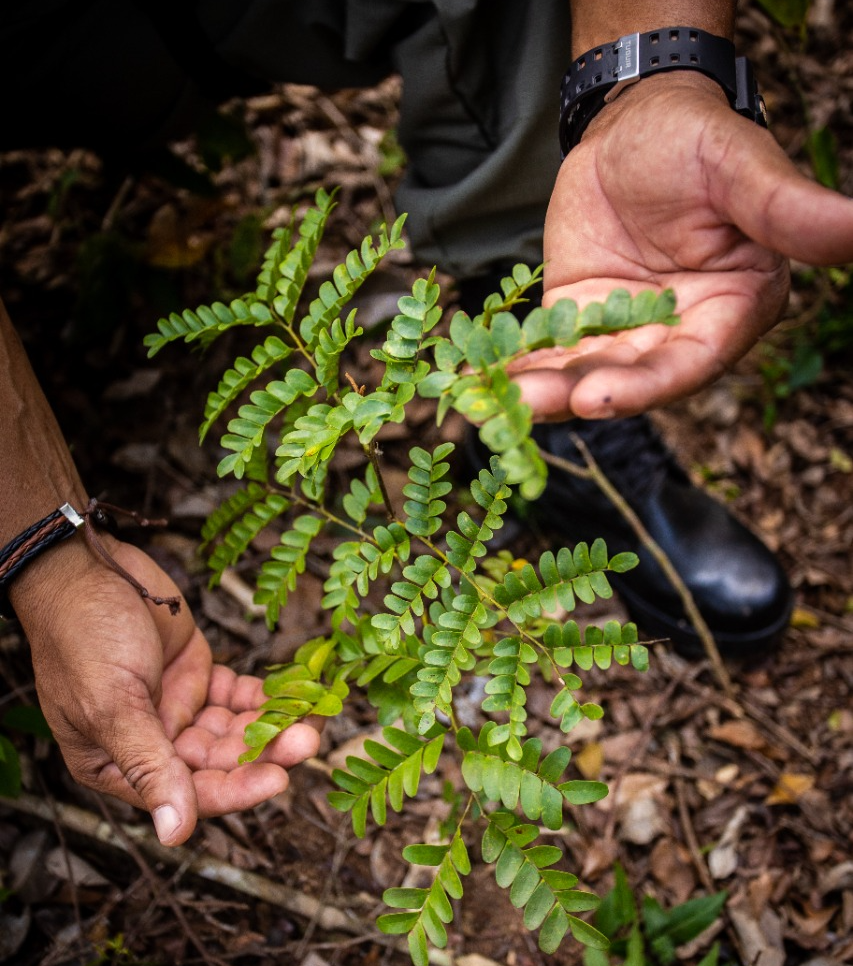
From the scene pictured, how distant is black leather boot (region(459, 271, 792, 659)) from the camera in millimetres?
2365

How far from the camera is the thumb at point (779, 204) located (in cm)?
110

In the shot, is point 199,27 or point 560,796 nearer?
point 560,796

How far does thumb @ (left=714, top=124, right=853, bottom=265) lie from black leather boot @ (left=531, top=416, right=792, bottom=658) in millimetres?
1257

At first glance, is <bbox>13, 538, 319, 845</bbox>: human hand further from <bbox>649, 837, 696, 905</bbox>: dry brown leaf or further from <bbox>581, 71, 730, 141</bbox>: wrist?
<bbox>581, 71, 730, 141</bbox>: wrist

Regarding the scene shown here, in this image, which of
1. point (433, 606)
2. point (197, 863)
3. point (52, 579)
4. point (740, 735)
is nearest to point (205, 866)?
point (197, 863)

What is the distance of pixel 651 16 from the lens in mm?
1605

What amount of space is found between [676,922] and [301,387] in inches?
59.7

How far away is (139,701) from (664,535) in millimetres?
1692

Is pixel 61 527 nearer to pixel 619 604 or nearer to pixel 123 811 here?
pixel 123 811

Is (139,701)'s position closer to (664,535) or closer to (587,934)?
(587,934)

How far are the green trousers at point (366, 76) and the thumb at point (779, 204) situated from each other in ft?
2.95

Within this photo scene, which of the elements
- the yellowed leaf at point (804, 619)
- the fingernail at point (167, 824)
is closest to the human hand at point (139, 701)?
the fingernail at point (167, 824)

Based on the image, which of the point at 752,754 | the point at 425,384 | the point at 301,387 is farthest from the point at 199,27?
the point at 752,754

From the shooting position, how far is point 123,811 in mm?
1912
